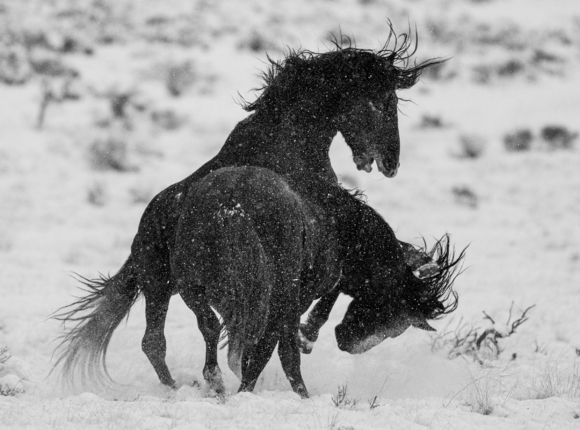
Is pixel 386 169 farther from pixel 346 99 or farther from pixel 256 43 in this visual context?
pixel 256 43

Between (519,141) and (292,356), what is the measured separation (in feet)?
46.7

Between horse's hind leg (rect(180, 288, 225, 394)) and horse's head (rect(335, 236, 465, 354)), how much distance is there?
115 centimetres

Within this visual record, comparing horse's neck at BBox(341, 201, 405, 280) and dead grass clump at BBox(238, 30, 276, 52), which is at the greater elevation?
dead grass clump at BBox(238, 30, 276, 52)

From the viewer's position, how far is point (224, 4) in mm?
24422

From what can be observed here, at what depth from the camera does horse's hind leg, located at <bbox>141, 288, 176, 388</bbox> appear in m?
4.29

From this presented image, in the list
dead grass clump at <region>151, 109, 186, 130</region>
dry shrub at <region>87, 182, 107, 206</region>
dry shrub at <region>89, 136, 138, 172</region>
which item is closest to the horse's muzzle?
dry shrub at <region>87, 182, 107, 206</region>

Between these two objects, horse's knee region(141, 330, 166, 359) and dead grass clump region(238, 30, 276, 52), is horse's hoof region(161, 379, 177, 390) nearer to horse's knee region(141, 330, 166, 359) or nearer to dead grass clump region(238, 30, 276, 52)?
horse's knee region(141, 330, 166, 359)

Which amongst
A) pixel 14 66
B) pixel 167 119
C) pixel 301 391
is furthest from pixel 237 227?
pixel 14 66

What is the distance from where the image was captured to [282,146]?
4.31m

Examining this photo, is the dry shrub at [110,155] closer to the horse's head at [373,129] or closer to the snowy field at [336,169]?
the snowy field at [336,169]

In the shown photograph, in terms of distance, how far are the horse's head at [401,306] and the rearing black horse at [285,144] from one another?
729 mm

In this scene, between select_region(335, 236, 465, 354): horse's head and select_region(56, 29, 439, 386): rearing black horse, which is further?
select_region(335, 236, 465, 354): horse's head

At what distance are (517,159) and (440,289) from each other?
40.4ft

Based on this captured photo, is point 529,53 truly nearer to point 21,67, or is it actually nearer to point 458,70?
point 458,70
